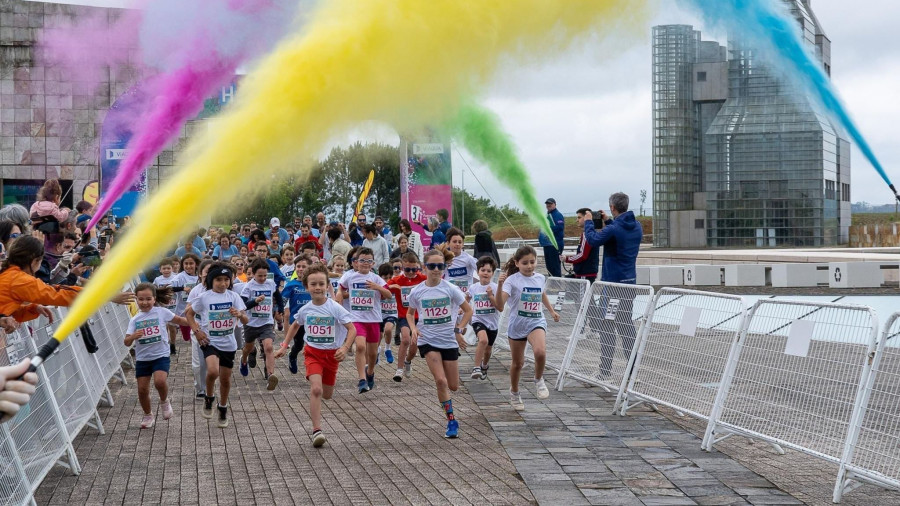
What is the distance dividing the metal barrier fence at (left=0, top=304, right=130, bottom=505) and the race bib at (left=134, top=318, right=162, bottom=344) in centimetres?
61

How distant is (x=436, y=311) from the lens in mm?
10234

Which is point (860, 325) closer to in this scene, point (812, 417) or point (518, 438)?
point (812, 417)

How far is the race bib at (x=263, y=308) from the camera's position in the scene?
13500 millimetres

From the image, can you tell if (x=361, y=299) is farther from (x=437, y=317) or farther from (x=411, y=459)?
(x=411, y=459)

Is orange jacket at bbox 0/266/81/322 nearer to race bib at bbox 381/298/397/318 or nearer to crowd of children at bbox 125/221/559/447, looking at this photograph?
crowd of children at bbox 125/221/559/447

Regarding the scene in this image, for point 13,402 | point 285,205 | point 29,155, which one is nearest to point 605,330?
point 13,402

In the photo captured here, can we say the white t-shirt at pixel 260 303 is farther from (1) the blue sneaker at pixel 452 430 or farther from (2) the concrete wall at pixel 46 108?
(2) the concrete wall at pixel 46 108

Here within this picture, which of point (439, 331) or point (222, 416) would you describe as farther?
point (222, 416)

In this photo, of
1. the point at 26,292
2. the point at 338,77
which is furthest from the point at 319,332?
the point at 338,77

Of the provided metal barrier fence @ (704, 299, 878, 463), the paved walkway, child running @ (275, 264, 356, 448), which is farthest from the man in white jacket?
metal barrier fence @ (704, 299, 878, 463)

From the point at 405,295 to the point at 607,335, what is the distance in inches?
148

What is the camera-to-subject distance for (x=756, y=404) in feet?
27.9

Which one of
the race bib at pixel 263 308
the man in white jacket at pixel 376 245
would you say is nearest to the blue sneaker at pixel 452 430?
the race bib at pixel 263 308

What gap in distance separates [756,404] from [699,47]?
5837cm
